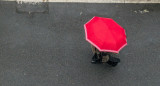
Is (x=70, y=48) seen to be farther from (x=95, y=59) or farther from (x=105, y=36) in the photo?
(x=105, y=36)

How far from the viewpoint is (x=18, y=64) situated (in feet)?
22.9

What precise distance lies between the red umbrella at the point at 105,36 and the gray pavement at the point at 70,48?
4.89ft

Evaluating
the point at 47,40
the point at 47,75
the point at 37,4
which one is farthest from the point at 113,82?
the point at 37,4

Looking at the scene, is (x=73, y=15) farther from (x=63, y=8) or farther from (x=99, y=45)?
(x=99, y=45)

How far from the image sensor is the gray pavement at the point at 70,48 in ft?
22.5

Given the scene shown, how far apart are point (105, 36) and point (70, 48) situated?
6.16 ft

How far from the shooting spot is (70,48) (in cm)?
730

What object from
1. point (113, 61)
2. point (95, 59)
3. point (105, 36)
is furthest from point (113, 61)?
point (105, 36)

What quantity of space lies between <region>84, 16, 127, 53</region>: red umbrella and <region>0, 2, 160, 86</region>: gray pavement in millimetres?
1489

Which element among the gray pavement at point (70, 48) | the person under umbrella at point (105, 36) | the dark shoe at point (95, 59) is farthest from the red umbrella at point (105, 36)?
the gray pavement at point (70, 48)

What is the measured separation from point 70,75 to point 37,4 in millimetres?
2741

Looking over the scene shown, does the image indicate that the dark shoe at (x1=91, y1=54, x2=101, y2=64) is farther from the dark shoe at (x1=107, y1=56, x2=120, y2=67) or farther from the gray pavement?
the dark shoe at (x1=107, y1=56, x2=120, y2=67)

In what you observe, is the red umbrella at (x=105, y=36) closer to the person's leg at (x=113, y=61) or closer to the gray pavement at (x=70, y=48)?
the person's leg at (x=113, y=61)

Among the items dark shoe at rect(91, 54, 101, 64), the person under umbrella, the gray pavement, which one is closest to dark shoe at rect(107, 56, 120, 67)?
the gray pavement
